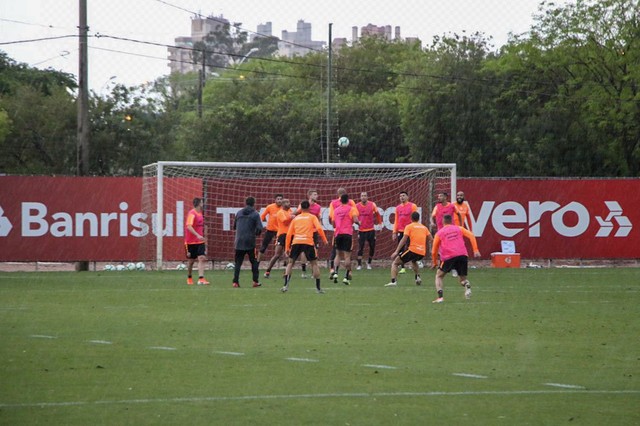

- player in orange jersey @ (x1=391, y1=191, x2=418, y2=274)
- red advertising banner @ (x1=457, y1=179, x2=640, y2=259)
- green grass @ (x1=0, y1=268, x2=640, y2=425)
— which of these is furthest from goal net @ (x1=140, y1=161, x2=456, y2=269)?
green grass @ (x1=0, y1=268, x2=640, y2=425)

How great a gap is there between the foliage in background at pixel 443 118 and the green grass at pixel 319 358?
26062 mm

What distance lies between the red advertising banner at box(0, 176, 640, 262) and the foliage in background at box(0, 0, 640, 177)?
45.0 feet

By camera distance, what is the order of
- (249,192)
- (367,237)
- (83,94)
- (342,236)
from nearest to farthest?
(342,236) < (367,237) < (83,94) < (249,192)

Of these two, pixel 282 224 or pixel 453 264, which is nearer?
pixel 453 264

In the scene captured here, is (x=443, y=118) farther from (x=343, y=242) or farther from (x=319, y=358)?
(x=319, y=358)

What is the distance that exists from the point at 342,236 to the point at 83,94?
9992 mm

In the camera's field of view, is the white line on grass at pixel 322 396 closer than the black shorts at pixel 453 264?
Yes

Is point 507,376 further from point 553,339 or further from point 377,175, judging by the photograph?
point 377,175

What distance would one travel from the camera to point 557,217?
33.6m

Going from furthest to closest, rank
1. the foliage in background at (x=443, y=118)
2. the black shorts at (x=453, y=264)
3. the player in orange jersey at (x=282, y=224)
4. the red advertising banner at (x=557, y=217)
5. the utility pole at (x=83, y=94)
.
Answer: the foliage in background at (x=443, y=118) → the red advertising banner at (x=557, y=217) → the utility pole at (x=83, y=94) → the player in orange jersey at (x=282, y=224) → the black shorts at (x=453, y=264)

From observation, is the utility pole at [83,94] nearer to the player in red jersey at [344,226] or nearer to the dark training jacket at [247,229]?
the dark training jacket at [247,229]

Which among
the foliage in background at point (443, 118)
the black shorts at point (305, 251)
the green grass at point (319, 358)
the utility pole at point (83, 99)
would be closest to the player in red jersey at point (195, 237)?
the green grass at point (319, 358)

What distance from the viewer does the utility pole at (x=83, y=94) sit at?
31.9 metres

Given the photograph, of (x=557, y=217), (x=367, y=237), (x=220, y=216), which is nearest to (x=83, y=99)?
(x=220, y=216)
